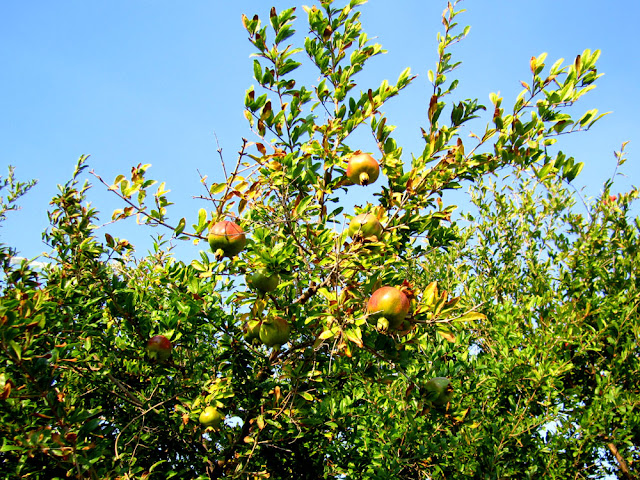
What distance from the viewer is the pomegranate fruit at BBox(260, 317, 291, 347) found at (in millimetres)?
2168

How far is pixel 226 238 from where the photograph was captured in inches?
83.4

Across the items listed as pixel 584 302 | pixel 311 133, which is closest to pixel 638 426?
pixel 584 302

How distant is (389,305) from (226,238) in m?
0.83

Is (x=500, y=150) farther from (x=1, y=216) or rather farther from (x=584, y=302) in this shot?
(x=1, y=216)

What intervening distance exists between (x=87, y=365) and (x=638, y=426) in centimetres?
446

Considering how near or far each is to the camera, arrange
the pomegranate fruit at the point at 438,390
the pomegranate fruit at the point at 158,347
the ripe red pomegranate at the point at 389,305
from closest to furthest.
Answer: the ripe red pomegranate at the point at 389,305 < the pomegranate fruit at the point at 438,390 < the pomegranate fruit at the point at 158,347

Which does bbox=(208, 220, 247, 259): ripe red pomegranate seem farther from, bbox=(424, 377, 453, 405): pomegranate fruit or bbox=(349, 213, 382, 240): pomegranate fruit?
bbox=(424, 377, 453, 405): pomegranate fruit

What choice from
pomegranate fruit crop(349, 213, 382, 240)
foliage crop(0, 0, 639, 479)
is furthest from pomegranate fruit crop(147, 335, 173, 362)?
pomegranate fruit crop(349, 213, 382, 240)

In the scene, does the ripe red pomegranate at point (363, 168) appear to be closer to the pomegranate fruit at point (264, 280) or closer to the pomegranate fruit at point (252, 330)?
the pomegranate fruit at point (264, 280)

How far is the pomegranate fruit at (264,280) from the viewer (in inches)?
82.0

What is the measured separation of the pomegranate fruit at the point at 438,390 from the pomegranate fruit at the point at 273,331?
76cm

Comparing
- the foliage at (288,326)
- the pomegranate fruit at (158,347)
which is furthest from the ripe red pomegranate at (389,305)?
the pomegranate fruit at (158,347)

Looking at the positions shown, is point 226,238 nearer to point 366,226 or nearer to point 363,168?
point 366,226

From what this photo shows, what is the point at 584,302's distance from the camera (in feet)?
14.8
